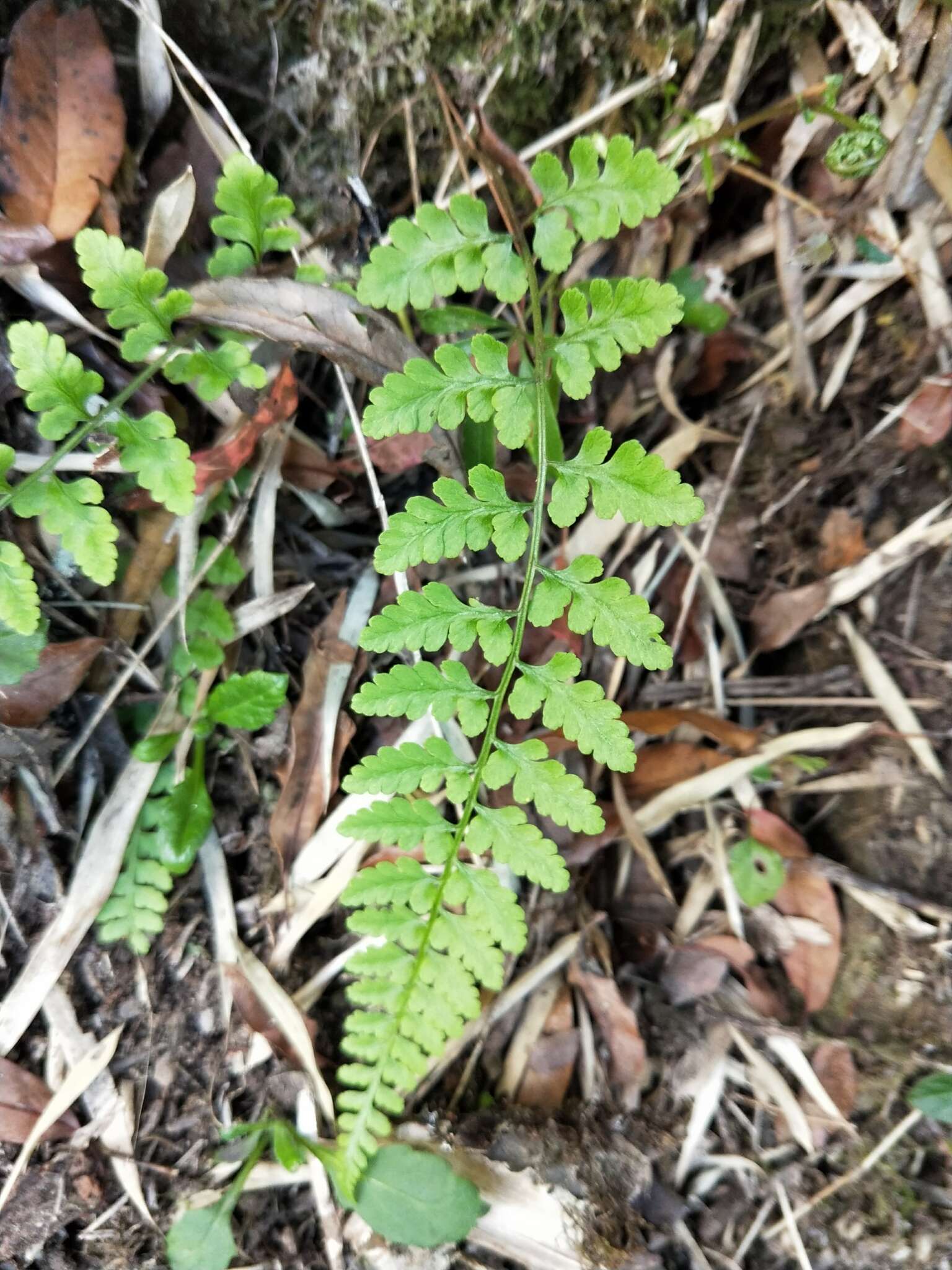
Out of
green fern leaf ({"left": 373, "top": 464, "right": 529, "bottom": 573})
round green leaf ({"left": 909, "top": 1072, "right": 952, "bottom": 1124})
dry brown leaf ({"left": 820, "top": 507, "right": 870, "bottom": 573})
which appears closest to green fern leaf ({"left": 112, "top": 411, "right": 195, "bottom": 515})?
green fern leaf ({"left": 373, "top": 464, "right": 529, "bottom": 573})

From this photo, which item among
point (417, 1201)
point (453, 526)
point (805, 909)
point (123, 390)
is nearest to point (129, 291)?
point (123, 390)

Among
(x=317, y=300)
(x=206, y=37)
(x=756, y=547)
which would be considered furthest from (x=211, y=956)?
(x=206, y=37)

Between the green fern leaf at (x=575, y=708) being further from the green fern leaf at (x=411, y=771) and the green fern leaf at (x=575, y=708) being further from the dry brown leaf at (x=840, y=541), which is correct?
the dry brown leaf at (x=840, y=541)

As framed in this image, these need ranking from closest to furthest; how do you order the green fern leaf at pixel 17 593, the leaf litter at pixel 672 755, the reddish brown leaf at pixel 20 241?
the green fern leaf at pixel 17 593 < the reddish brown leaf at pixel 20 241 < the leaf litter at pixel 672 755

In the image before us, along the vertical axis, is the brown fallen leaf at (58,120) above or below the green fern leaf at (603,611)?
above

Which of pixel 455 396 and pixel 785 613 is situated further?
pixel 785 613

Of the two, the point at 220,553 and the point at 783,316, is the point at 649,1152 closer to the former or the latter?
the point at 220,553

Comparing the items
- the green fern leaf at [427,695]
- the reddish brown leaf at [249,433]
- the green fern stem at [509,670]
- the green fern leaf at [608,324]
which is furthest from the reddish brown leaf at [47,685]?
the green fern leaf at [608,324]

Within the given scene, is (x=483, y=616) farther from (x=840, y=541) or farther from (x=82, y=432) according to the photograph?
(x=840, y=541)
